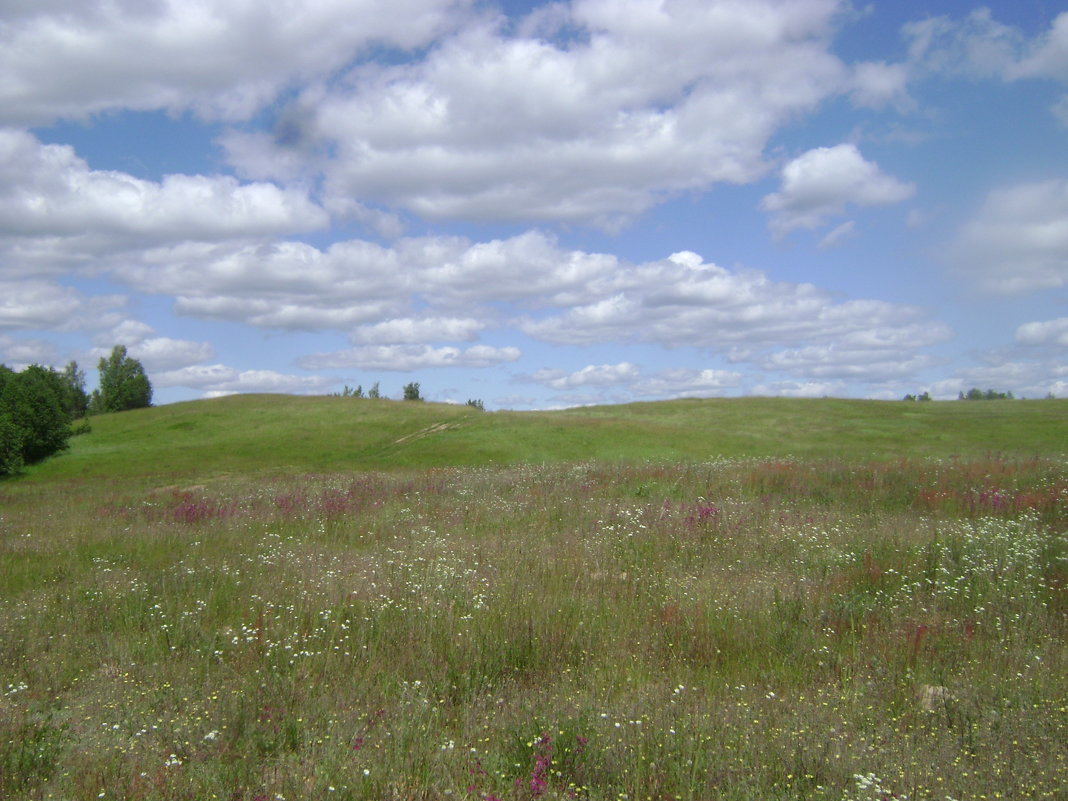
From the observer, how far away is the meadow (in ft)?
15.8

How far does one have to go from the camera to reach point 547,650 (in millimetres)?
7129

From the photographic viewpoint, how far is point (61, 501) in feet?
77.9

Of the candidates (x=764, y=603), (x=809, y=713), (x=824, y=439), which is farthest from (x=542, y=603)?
(x=824, y=439)

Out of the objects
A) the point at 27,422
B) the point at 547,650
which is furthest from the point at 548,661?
the point at 27,422

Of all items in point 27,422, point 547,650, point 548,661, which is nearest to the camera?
point 548,661

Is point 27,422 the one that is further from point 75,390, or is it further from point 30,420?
point 75,390

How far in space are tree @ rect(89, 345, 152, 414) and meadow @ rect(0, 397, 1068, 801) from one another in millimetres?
115788

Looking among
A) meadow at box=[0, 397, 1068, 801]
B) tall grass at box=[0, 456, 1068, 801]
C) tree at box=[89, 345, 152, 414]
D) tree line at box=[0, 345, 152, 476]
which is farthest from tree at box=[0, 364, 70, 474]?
tree at box=[89, 345, 152, 414]

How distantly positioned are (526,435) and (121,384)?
96.3 m

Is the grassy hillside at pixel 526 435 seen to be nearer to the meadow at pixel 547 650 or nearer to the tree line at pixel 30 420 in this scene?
the tree line at pixel 30 420

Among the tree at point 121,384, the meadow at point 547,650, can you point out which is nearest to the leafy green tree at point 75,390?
the tree at point 121,384

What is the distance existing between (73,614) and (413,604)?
163 inches

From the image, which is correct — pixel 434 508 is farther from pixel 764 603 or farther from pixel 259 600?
pixel 764 603

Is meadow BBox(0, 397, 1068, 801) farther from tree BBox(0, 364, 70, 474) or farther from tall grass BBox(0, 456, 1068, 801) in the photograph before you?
tree BBox(0, 364, 70, 474)
